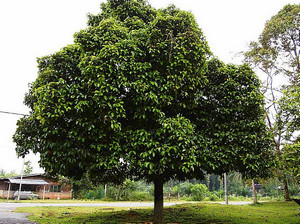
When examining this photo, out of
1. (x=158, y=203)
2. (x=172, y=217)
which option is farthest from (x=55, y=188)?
(x=158, y=203)

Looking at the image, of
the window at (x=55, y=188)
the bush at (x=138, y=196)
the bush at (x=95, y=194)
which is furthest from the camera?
the window at (x=55, y=188)

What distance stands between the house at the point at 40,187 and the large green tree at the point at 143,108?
27.3 meters

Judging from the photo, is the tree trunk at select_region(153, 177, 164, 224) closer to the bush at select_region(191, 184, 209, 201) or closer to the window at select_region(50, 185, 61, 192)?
the bush at select_region(191, 184, 209, 201)

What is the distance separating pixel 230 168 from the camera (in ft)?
27.3

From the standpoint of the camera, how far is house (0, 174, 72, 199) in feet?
104

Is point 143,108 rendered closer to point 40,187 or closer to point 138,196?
point 138,196

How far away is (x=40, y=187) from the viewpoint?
33312 millimetres

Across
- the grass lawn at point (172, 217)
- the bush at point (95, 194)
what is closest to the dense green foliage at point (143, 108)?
the grass lawn at point (172, 217)

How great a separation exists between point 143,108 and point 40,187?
105 ft

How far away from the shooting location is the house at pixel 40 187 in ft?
104

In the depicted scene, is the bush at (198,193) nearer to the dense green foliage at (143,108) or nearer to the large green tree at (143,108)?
the large green tree at (143,108)

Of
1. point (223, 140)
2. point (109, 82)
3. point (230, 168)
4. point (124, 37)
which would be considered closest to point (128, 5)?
point (124, 37)

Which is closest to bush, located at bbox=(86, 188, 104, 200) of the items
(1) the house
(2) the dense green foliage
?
(1) the house

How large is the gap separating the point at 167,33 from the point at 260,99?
4068 mm
